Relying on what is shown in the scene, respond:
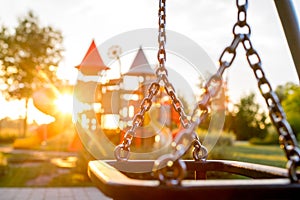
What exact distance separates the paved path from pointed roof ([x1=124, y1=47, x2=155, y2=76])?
4.95m

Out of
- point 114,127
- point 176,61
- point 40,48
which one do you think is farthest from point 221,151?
point 40,48

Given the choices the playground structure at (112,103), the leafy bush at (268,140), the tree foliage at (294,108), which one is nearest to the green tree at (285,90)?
the tree foliage at (294,108)

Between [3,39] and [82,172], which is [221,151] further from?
[3,39]

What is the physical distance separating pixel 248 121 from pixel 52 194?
1043 inches

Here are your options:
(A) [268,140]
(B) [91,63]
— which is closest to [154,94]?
(B) [91,63]

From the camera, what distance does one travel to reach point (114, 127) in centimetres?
1103

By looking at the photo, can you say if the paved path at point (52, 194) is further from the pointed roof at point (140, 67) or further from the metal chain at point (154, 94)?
the pointed roof at point (140, 67)

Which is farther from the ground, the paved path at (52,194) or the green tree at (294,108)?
the green tree at (294,108)

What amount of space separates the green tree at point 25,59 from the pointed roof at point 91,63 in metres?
10.2

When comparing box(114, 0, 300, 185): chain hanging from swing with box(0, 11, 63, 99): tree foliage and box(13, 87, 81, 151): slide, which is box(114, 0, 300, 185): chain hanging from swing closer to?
box(13, 87, 81, 151): slide

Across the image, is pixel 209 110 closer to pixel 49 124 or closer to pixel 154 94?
pixel 154 94

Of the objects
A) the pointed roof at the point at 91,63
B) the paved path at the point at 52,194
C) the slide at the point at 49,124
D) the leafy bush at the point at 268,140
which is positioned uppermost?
the pointed roof at the point at 91,63

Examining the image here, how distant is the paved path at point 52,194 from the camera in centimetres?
532

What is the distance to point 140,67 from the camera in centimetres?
1088
